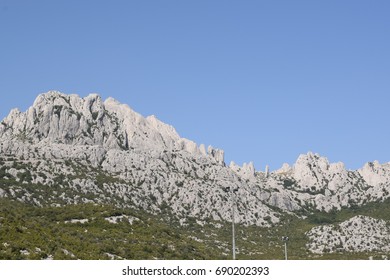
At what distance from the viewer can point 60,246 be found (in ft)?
169

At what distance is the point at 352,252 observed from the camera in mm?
196250

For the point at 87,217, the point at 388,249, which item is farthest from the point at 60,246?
the point at 388,249

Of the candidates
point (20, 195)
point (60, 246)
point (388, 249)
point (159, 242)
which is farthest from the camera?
point (388, 249)

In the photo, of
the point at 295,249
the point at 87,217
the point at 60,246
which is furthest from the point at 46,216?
the point at 295,249

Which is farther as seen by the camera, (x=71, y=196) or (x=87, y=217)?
(x=71, y=196)

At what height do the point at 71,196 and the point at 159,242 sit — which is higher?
the point at 71,196
